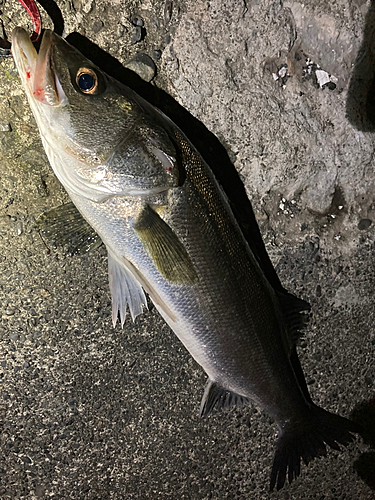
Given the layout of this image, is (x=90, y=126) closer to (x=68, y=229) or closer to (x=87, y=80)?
(x=87, y=80)

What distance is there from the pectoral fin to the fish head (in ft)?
0.43

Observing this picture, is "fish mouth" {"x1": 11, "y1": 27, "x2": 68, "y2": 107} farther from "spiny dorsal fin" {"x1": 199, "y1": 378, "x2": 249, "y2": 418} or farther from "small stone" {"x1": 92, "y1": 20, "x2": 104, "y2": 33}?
"spiny dorsal fin" {"x1": 199, "y1": 378, "x2": 249, "y2": 418}

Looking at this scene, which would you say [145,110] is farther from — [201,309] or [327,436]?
[327,436]

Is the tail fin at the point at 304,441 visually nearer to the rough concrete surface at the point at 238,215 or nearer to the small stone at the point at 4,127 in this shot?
the rough concrete surface at the point at 238,215

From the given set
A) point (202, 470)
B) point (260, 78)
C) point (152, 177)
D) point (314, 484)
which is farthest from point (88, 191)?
point (314, 484)

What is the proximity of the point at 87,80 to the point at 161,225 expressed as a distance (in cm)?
72

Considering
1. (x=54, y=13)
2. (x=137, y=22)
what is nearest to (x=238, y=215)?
(x=137, y=22)

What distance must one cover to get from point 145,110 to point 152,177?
326 millimetres

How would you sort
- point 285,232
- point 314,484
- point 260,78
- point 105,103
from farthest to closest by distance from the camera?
point 314,484
point 285,232
point 260,78
point 105,103

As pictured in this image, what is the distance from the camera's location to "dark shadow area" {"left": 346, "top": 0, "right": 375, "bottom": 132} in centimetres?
228

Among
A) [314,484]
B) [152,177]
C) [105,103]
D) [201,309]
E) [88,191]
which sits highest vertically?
[105,103]

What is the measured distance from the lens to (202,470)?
2.43 m

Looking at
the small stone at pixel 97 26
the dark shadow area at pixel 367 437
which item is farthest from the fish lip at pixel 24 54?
the dark shadow area at pixel 367 437

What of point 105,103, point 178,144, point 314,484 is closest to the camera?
point 105,103
